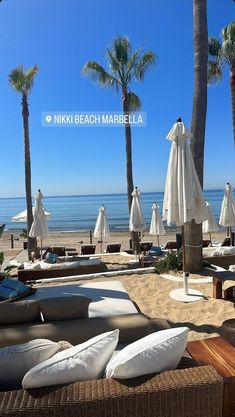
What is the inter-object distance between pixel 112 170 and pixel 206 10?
2668 inches

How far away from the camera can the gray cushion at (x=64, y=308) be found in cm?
303

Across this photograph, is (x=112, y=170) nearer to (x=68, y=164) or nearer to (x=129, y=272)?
(x=68, y=164)

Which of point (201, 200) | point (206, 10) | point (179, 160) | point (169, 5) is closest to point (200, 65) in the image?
point (206, 10)

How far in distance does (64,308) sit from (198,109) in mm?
5739

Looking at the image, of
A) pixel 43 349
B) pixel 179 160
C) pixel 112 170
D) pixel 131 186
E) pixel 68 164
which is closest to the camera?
pixel 43 349

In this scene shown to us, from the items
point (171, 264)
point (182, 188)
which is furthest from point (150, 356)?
point (171, 264)

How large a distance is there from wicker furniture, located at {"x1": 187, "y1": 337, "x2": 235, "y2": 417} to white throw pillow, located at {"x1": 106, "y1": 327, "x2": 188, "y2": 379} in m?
0.34

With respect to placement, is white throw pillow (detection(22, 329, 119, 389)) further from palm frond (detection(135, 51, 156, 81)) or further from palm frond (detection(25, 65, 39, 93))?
palm frond (detection(25, 65, 39, 93))

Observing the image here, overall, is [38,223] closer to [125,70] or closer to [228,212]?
[228,212]

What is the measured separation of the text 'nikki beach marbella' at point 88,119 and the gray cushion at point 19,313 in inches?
464

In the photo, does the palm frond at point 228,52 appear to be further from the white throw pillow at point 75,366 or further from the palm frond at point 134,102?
the white throw pillow at point 75,366

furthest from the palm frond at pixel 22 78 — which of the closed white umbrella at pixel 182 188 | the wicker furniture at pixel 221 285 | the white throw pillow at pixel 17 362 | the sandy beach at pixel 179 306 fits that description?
the white throw pillow at pixel 17 362

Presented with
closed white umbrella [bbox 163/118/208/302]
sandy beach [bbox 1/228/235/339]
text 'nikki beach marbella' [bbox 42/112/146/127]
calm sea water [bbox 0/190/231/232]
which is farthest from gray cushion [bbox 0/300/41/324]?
calm sea water [bbox 0/190/231/232]

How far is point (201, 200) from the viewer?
16.9ft
